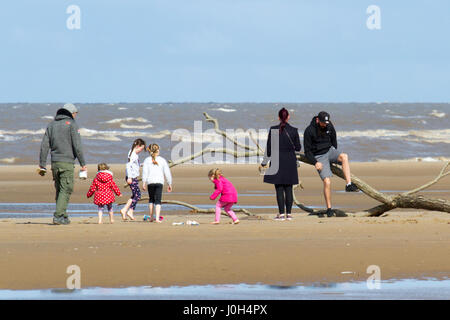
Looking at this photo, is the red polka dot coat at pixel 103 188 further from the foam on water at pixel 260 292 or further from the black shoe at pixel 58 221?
the foam on water at pixel 260 292

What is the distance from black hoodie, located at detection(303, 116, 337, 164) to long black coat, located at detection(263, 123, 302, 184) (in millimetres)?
175

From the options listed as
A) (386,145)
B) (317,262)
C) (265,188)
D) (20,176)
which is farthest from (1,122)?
(317,262)

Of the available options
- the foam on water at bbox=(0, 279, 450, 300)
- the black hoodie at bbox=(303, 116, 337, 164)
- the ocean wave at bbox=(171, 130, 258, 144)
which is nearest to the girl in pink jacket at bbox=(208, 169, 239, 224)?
the black hoodie at bbox=(303, 116, 337, 164)

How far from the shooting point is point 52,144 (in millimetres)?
11969

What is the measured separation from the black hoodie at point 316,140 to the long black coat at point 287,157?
17 centimetres

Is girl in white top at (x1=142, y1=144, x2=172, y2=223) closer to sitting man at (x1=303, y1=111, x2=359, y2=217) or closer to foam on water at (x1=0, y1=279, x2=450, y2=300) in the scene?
sitting man at (x1=303, y1=111, x2=359, y2=217)

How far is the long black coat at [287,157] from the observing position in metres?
12.4

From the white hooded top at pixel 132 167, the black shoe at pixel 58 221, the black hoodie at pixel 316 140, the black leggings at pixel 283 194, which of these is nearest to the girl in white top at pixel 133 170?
the white hooded top at pixel 132 167

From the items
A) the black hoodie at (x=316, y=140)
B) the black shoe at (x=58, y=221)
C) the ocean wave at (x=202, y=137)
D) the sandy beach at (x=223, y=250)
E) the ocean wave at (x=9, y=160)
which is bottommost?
the sandy beach at (x=223, y=250)

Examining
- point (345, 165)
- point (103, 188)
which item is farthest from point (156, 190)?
point (345, 165)

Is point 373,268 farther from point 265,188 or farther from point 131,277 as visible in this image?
point 265,188

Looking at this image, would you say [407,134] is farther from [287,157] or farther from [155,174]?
[155,174]

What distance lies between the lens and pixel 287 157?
1247 cm

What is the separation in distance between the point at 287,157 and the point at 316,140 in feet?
1.58
